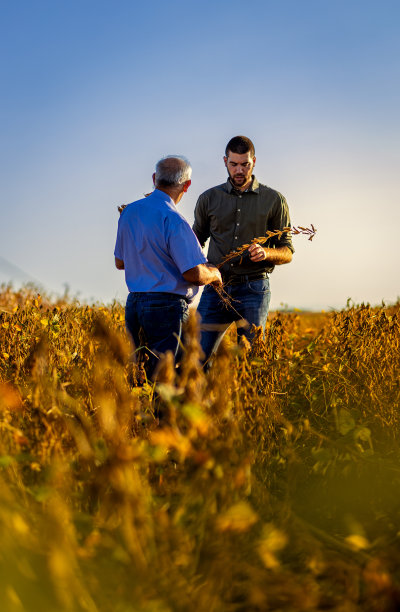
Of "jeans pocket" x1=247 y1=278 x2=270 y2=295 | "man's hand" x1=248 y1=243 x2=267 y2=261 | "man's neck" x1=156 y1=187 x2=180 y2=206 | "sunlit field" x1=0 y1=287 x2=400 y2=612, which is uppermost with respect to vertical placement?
"man's neck" x1=156 y1=187 x2=180 y2=206

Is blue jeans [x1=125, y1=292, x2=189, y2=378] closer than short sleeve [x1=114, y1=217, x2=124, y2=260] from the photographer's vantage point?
Yes

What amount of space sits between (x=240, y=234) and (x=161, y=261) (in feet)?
4.60

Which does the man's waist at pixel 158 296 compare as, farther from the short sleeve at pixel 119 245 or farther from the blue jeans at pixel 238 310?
Result: the blue jeans at pixel 238 310

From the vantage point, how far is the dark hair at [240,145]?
13.0ft

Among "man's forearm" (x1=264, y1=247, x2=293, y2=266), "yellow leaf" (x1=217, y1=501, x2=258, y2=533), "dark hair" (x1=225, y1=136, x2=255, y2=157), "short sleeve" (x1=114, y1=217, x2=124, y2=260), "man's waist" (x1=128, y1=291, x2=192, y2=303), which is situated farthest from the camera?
"dark hair" (x1=225, y1=136, x2=255, y2=157)

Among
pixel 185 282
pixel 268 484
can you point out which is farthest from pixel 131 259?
pixel 268 484

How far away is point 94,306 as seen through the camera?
5078 mm

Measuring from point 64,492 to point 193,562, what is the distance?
0.52 meters

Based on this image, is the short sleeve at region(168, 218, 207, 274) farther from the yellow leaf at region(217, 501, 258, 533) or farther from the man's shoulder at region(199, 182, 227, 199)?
the yellow leaf at region(217, 501, 258, 533)

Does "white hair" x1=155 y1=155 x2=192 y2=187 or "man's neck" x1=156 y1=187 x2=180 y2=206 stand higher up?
"white hair" x1=155 y1=155 x2=192 y2=187

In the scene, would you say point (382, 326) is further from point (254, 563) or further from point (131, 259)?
point (254, 563)

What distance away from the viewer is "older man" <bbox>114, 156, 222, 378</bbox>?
9.46 ft

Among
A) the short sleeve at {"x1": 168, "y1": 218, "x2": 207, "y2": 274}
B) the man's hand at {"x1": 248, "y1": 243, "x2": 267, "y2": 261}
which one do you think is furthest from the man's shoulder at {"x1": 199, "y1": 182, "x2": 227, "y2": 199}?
the short sleeve at {"x1": 168, "y1": 218, "x2": 207, "y2": 274}

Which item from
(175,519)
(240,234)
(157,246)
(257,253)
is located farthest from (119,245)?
(175,519)
